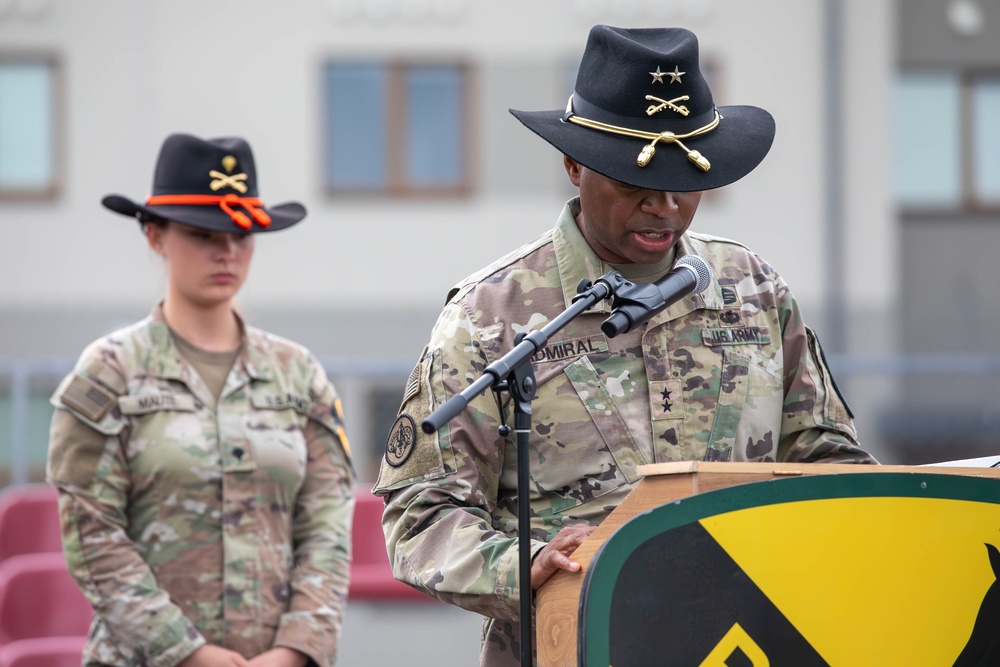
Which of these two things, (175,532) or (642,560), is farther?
(175,532)

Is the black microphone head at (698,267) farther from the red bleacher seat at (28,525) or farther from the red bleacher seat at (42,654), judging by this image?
the red bleacher seat at (28,525)

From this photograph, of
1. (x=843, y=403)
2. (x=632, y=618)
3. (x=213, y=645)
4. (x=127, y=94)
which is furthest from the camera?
(x=127, y=94)

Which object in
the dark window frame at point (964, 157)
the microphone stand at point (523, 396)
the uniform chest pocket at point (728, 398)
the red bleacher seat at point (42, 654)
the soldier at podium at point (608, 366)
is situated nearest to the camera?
the microphone stand at point (523, 396)

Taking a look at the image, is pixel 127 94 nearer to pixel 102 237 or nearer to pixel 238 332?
pixel 102 237

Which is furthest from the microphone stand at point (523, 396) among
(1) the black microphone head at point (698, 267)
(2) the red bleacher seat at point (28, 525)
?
(2) the red bleacher seat at point (28, 525)

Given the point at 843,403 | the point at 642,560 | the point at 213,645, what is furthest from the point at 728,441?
the point at 213,645

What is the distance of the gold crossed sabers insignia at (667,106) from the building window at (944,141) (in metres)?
11.6

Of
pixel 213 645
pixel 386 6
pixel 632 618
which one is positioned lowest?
pixel 213 645

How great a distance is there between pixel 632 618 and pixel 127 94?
1132cm

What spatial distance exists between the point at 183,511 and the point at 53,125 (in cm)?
976

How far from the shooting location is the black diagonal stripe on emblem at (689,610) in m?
2.09

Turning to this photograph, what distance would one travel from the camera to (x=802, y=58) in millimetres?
13070

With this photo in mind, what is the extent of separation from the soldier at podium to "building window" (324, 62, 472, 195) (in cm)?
1041

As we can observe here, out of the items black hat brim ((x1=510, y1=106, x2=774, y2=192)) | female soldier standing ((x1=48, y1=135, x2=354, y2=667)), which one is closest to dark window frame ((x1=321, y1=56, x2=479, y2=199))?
female soldier standing ((x1=48, y1=135, x2=354, y2=667))
